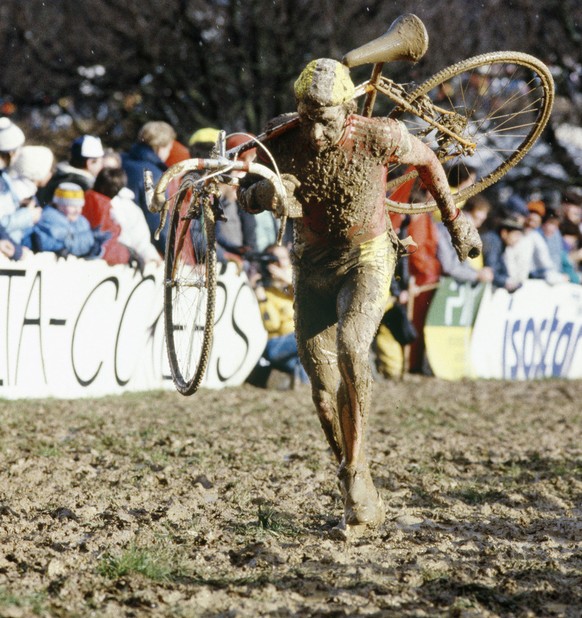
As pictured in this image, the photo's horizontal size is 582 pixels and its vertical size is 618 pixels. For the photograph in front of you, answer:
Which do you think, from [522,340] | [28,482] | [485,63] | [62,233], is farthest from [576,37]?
[28,482]

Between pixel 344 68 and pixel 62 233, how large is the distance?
4.90m

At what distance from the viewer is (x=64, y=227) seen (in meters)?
9.68

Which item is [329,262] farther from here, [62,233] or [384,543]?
[62,233]

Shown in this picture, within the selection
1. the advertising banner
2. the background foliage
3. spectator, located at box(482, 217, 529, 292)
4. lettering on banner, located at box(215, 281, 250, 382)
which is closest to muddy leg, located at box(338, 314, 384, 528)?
lettering on banner, located at box(215, 281, 250, 382)

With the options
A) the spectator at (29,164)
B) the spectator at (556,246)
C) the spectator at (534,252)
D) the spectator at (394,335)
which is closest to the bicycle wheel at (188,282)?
the spectator at (29,164)

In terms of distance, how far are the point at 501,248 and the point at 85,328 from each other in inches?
237

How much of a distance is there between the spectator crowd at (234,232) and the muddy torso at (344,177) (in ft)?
1.44

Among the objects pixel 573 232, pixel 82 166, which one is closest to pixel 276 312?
pixel 82 166

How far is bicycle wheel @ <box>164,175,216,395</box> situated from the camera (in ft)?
17.7

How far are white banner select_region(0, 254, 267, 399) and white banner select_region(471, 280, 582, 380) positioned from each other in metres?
4.13

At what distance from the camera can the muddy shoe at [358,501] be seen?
5.47 meters

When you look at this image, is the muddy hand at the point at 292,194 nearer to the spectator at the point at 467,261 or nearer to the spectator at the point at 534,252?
the spectator at the point at 467,261

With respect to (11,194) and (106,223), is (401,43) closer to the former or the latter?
(11,194)

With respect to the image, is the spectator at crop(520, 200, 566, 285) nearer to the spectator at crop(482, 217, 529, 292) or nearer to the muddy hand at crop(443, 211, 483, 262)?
the spectator at crop(482, 217, 529, 292)
